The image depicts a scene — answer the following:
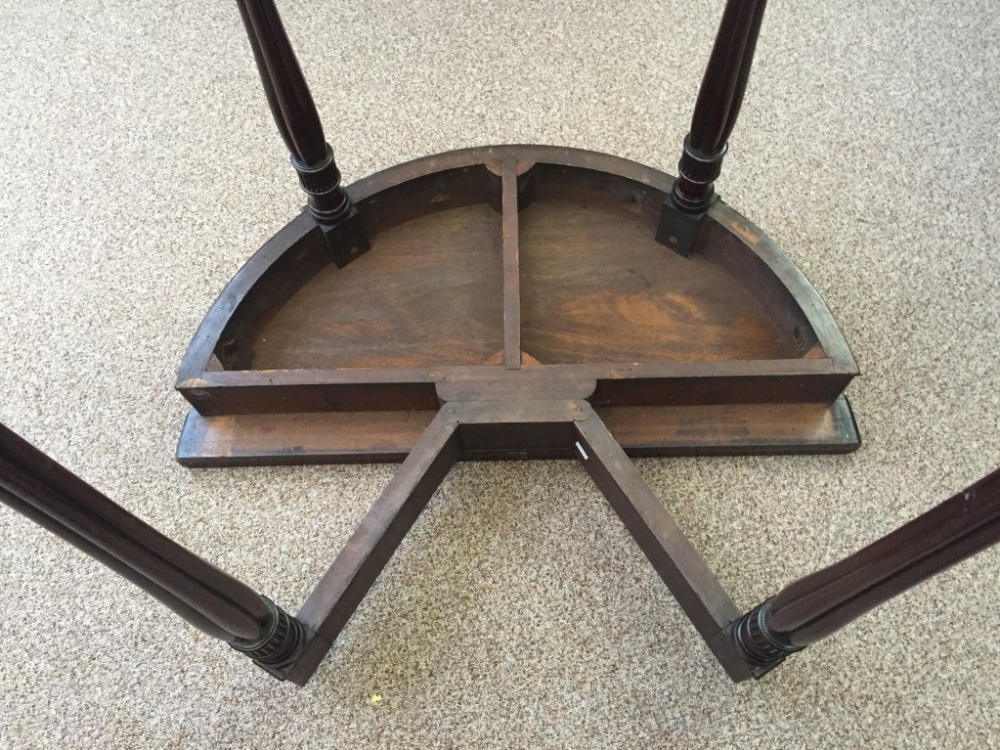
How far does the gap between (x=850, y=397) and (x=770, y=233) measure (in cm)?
25

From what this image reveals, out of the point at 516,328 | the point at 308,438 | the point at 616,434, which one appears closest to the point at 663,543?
the point at 616,434

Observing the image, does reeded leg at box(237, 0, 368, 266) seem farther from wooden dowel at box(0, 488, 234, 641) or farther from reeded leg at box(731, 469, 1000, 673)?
reeded leg at box(731, 469, 1000, 673)

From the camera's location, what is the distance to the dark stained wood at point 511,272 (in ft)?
2.78

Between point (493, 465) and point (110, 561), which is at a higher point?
point (110, 561)

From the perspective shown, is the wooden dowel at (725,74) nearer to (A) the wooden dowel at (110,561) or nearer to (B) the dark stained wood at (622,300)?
(B) the dark stained wood at (622,300)

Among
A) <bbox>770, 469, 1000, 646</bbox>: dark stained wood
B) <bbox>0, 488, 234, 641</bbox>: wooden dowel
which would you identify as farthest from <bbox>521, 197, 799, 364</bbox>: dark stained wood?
<bbox>0, 488, 234, 641</bbox>: wooden dowel

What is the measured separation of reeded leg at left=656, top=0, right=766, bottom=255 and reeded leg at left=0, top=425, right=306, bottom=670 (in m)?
0.58

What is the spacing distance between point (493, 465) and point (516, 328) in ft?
0.51

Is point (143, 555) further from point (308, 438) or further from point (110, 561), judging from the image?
point (308, 438)

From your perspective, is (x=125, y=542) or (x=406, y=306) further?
(x=406, y=306)

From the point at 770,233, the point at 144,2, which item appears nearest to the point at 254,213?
the point at 144,2

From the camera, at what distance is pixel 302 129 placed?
0.86 m

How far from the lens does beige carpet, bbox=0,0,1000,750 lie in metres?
0.79

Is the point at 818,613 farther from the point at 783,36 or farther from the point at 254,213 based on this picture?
the point at 783,36
